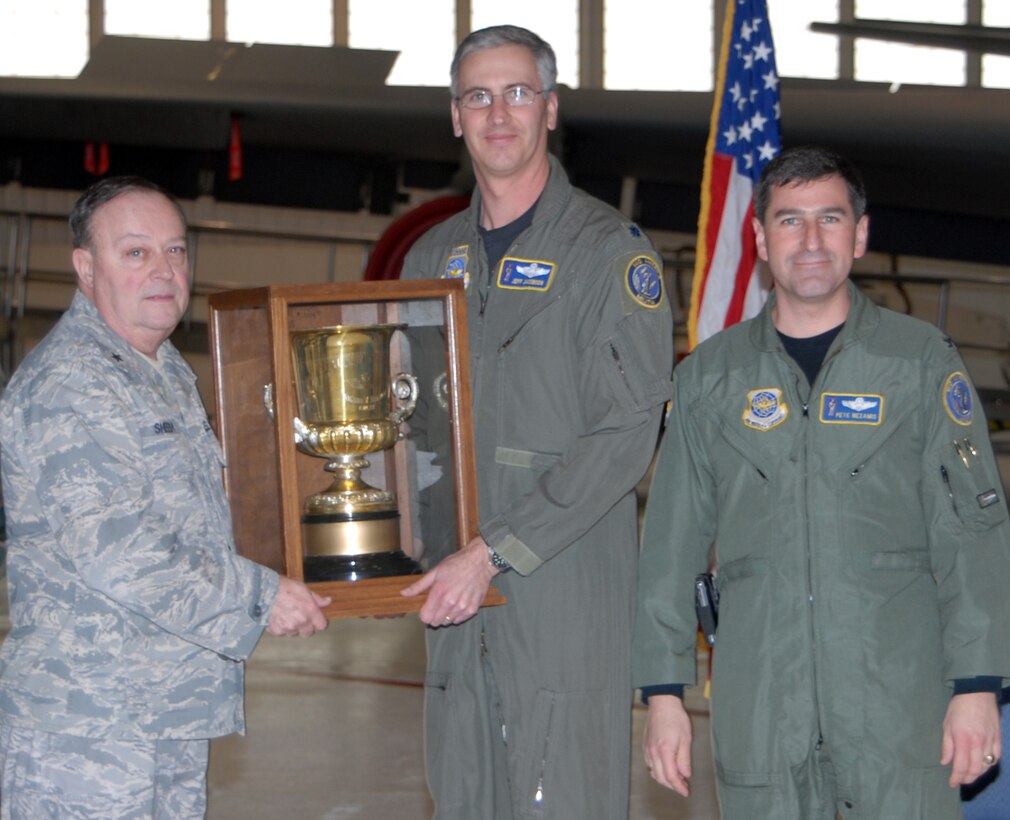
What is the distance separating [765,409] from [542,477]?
1.51 feet

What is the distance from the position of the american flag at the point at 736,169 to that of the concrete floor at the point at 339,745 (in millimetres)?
1604

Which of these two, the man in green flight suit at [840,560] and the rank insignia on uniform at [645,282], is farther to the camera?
the rank insignia on uniform at [645,282]

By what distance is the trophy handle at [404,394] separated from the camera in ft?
8.57

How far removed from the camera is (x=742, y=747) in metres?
2.17

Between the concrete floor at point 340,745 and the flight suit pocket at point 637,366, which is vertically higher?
the flight suit pocket at point 637,366

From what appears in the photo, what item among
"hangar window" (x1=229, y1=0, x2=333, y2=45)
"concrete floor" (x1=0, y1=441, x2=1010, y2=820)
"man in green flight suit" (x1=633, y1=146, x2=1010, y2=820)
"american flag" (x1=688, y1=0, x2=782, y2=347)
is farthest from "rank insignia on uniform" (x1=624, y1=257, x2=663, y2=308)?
"hangar window" (x1=229, y1=0, x2=333, y2=45)

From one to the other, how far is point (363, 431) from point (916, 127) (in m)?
6.43

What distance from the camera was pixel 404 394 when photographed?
2.64m

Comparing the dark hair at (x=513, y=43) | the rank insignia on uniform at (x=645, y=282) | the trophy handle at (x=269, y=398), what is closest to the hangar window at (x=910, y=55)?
the dark hair at (x=513, y=43)

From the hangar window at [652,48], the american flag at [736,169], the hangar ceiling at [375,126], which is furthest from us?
the hangar window at [652,48]

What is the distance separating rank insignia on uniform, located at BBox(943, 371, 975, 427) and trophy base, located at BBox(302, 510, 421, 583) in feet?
3.32

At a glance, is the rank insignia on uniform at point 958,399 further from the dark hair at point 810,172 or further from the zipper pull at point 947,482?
the dark hair at point 810,172

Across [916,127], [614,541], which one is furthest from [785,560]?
[916,127]

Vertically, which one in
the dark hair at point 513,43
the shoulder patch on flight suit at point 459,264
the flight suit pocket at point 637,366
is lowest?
the flight suit pocket at point 637,366
